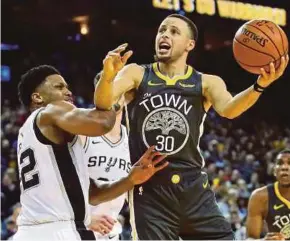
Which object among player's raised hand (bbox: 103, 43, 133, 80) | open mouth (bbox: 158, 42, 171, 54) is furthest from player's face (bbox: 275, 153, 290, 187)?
player's raised hand (bbox: 103, 43, 133, 80)

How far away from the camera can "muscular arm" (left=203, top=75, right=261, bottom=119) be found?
4.01 meters

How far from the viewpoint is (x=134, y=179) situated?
398 cm

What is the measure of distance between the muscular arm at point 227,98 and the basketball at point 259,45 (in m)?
0.16

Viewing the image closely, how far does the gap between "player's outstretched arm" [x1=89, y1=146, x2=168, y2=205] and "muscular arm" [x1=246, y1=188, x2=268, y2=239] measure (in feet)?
8.36

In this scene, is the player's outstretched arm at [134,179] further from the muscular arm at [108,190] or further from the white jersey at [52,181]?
the white jersey at [52,181]

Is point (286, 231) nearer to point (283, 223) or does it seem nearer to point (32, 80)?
point (283, 223)

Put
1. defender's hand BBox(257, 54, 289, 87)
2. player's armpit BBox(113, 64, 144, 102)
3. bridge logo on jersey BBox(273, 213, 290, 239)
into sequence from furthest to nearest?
1. bridge logo on jersey BBox(273, 213, 290, 239)
2. player's armpit BBox(113, 64, 144, 102)
3. defender's hand BBox(257, 54, 289, 87)

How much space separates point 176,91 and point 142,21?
13.5 m

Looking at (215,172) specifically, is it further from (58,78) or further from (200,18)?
(58,78)

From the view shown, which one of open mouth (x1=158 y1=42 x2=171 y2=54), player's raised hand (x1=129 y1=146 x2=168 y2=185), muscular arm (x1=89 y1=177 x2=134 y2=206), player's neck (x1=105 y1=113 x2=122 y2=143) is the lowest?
muscular arm (x1=89 y1=177 x2=134 y2=206)

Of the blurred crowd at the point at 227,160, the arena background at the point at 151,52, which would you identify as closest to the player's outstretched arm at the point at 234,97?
the blurred crowd at the point at 227,160

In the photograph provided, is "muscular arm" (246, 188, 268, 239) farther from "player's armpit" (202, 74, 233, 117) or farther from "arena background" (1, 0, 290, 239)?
"arena background" (1, 0, 290, 239)

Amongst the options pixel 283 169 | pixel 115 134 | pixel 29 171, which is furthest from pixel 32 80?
pixel 283 169

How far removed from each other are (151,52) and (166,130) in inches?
619
